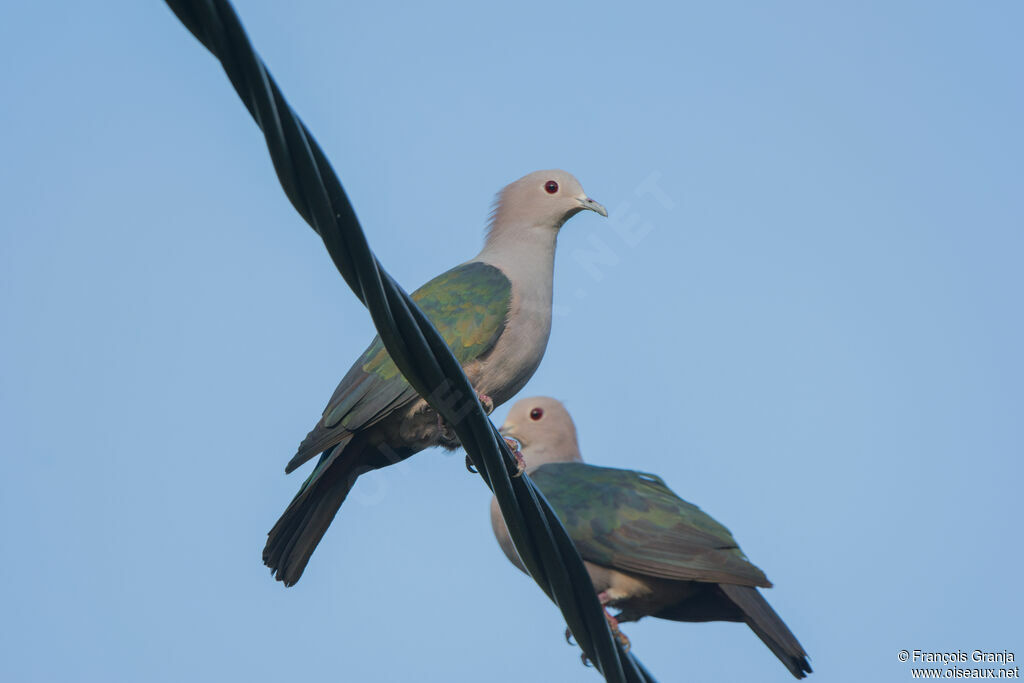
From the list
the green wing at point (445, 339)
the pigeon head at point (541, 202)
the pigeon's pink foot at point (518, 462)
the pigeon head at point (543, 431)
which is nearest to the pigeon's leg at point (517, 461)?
the pigeon's pink foot at point (518, 462)

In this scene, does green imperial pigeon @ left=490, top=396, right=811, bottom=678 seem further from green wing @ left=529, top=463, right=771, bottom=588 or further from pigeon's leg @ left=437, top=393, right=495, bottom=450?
pigeon's leg @ left=437, top=393, right=495, bottom=450

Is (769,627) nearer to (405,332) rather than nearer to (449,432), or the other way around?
(449,432)

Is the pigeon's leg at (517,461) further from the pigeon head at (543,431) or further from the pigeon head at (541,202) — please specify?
the pigeon head at (543,431)

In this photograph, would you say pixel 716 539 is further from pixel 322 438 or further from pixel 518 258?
pixel 322 438

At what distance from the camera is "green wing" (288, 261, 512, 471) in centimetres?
477

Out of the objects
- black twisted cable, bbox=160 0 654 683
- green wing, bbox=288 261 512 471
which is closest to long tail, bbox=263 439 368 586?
green wing, bbox=288 261 512 471

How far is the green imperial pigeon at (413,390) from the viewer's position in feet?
15.7

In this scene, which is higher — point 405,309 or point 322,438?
point 322,438

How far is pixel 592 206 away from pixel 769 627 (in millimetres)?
2480

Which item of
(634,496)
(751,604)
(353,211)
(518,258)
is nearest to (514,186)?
(518,258)

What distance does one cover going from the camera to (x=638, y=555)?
5672mm

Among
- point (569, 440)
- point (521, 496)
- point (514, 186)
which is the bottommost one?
point (521, 496)

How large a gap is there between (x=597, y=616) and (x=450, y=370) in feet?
3.10

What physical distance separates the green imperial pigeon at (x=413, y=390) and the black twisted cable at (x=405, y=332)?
4.57 ft
